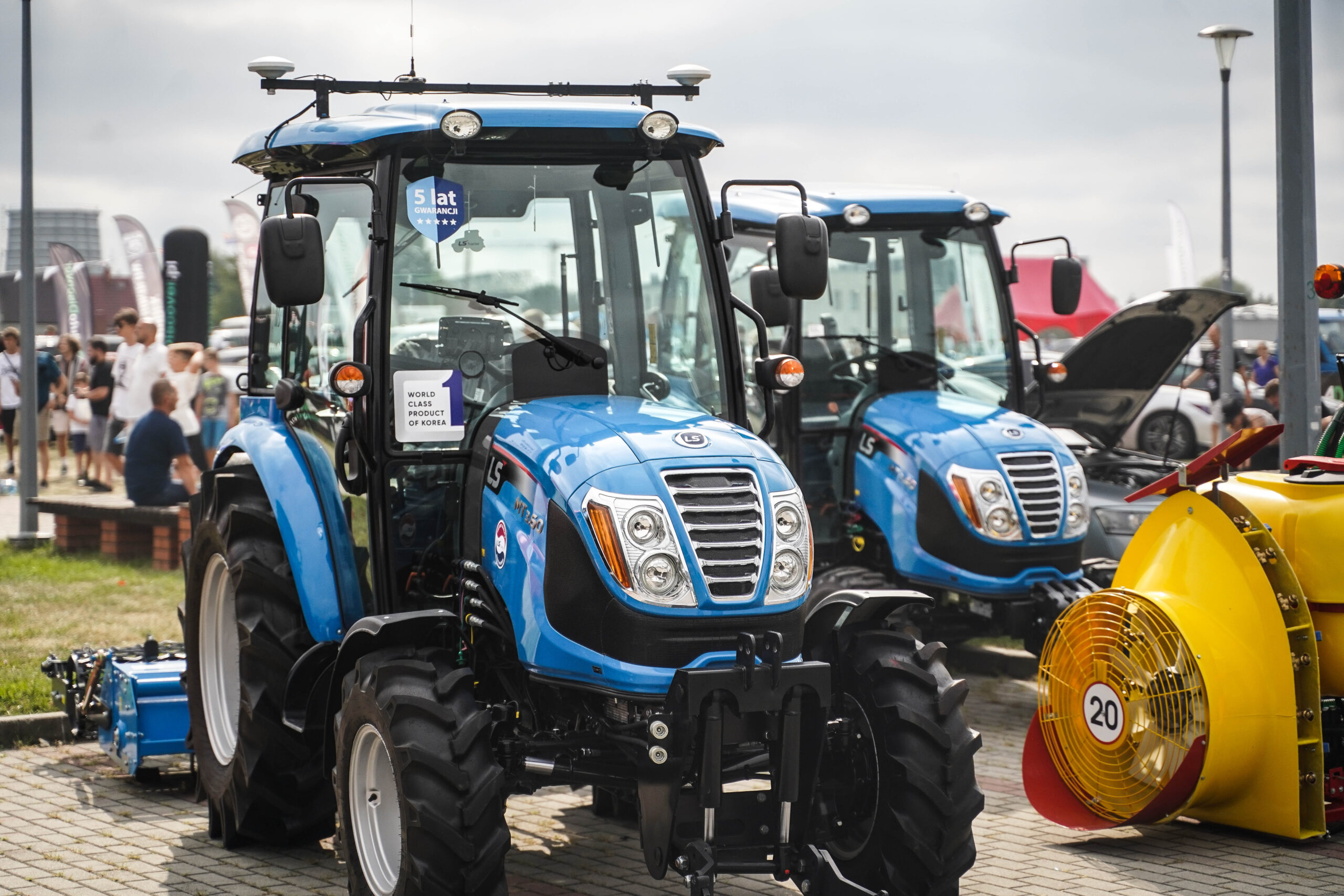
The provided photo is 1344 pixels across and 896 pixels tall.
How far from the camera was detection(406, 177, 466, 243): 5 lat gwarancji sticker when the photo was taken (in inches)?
204

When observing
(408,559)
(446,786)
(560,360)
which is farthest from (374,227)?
(446,786)

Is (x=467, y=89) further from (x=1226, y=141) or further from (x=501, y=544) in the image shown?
(x=1226, y=141)

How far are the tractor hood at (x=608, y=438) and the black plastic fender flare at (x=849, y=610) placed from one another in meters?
0.46

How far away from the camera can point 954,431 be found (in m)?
8.65

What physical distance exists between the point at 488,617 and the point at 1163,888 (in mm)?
2617

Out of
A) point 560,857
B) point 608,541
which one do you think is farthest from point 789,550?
point 560,857

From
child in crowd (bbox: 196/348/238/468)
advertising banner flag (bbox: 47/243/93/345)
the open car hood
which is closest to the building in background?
advertising banner flag (bbox: 47/243/93/345)

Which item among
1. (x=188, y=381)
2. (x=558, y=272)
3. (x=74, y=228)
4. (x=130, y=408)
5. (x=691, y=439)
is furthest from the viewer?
(x=74, y=228)

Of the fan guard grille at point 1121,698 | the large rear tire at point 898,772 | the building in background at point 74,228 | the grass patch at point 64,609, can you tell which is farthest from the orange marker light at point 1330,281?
the building in background at point 74,228

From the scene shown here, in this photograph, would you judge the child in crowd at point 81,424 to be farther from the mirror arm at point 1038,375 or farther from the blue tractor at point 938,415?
the mirror arm at point 1038,375

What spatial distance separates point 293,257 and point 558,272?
98cm

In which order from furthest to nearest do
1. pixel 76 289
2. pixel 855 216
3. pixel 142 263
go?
pixel 76 289 → pixel 142 263 → pixel 855 216

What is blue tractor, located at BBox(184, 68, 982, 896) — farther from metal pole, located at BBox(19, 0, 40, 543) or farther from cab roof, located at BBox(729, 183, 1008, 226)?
metal pole, located at BBox(19, 0, 40, 543)

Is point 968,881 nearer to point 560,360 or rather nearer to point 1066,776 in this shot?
point 1066,776
